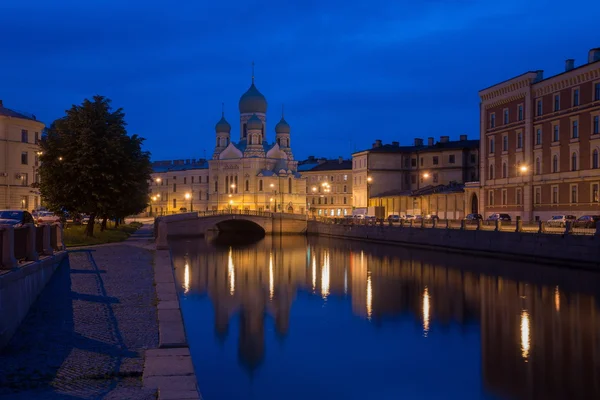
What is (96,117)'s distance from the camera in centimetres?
4700

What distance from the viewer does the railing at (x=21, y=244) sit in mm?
16688

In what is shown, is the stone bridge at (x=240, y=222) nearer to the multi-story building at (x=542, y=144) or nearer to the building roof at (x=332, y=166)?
the multi-story building at (x=542, y=144)

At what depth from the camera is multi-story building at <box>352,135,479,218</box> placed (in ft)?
335

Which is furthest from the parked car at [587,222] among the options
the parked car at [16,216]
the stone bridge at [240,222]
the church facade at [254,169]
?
the church facade at [254,169]

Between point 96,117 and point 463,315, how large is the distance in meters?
29.7

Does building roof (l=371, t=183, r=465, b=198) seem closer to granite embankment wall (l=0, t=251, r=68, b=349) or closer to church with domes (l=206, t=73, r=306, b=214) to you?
church with domes (l=206, t=73, r=306, b=214)

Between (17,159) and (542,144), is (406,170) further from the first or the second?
(17,159)

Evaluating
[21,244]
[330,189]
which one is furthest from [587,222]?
[330,189]

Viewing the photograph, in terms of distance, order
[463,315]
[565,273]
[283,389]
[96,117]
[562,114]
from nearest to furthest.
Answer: [283,389], [463,315], [565,273], [96,117], [562,114]

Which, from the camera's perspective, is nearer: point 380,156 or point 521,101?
point 521,101

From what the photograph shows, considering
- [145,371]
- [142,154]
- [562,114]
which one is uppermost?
[562,114]

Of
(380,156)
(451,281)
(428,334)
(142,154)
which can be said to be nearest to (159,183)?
(380,156)

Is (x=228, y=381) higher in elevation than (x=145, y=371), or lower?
lower

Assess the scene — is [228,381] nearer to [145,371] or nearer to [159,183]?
[145,371]
